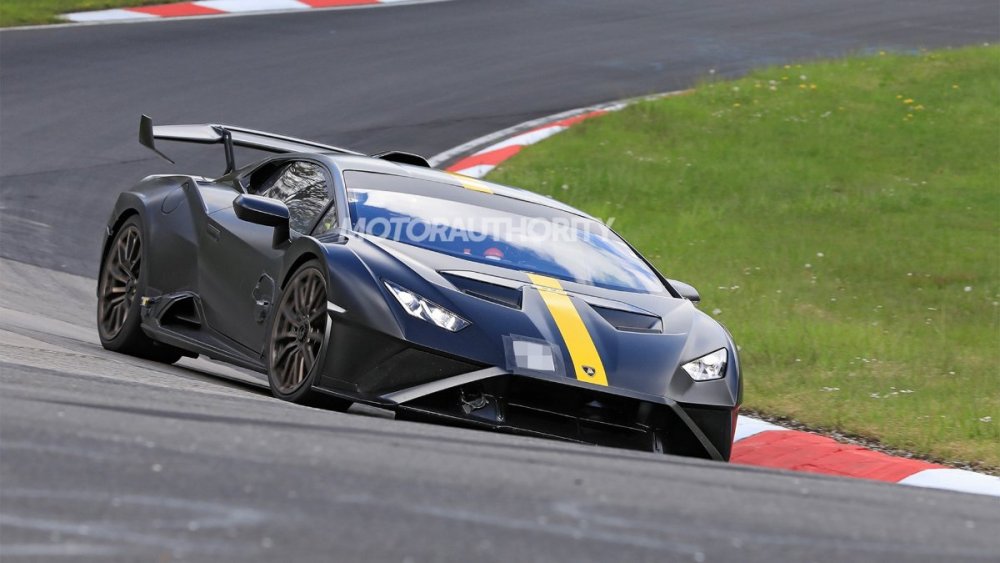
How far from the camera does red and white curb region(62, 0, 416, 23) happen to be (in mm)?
→ 18422

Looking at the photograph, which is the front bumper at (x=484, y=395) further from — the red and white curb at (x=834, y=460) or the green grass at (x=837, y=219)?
the green grass at (x=837, y=219)

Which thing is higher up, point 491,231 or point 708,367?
point 491,231

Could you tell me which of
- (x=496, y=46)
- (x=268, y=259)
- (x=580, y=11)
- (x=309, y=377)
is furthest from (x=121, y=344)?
(x=580, y=11)

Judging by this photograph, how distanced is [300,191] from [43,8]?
1275cm

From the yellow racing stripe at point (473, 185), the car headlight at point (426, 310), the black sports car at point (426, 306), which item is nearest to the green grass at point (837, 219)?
the black sports car at point (426, 306)

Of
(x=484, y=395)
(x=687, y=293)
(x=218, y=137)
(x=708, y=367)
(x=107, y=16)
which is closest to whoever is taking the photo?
(x=484, y=395)

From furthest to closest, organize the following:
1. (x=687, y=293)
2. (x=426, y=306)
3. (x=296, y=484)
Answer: (x=687, y=293)
(x=426, y=306)
(x=296, y=484)

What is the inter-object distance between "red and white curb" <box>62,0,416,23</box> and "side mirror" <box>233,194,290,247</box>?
12.8m

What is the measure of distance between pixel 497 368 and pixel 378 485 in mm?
1788

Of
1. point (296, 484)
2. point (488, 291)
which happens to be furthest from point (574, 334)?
point (296, 484)

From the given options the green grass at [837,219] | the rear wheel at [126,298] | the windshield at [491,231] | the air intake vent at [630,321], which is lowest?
the green grass at [837,219]

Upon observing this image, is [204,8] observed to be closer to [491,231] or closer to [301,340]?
[491,231]

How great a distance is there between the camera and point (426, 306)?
559 centimetres

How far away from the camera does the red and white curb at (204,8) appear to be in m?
18.4
